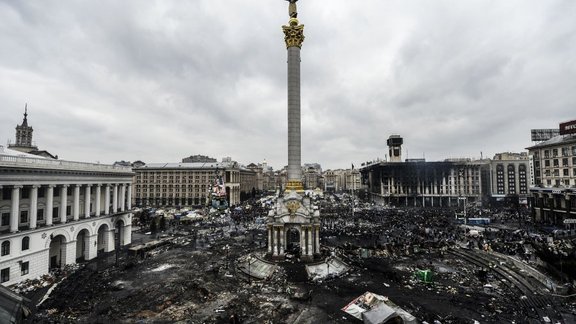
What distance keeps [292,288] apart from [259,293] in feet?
11.7

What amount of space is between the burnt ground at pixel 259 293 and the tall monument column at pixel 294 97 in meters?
14.4

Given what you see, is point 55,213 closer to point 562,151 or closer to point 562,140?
point 562,151

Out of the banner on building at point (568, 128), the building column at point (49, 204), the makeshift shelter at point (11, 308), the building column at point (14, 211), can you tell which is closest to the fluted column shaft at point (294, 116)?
the building column at point (49, 204)

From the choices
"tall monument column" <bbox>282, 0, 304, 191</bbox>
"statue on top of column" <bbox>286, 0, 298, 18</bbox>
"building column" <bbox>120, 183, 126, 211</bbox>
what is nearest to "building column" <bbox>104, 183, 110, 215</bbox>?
"building column" <bbox>120, 183, 126, 211</bbox>

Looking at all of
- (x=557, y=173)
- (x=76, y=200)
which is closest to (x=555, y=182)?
(x=557, y=173)

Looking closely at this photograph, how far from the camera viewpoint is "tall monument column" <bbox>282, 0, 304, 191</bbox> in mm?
44188

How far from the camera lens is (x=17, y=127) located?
79625 millimetres

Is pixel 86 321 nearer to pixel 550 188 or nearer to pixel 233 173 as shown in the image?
pixel 550 188

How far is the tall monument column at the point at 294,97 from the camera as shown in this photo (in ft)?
145

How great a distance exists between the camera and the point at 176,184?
404 ft

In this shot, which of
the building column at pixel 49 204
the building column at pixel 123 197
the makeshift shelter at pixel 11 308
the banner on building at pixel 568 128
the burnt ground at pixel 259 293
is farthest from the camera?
the banner on building at pixel 568 128

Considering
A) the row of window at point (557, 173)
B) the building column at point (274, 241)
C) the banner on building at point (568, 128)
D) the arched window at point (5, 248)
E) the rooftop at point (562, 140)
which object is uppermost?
the banner on building at point (568, 128)

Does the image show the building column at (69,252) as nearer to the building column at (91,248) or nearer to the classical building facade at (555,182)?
the building column at (91,248)

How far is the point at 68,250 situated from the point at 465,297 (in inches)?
1890
